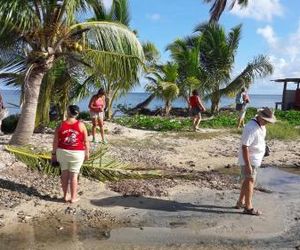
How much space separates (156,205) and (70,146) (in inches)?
72.4

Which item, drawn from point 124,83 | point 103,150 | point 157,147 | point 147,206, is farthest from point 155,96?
point 147,206

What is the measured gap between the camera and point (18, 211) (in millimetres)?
8156

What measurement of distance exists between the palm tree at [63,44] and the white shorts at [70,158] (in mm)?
3144

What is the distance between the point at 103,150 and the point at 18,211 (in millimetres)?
3050

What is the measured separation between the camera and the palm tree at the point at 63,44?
11117mm

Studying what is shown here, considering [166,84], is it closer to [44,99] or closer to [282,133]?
[282,133]

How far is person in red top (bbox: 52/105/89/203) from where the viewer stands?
848 cm

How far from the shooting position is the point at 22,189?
359 inches

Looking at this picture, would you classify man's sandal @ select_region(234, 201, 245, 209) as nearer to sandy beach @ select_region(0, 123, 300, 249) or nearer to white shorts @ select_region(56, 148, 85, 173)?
sandy beach @ select_region(0, 123, 300, 249)

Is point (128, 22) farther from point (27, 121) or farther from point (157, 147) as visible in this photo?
point (27, 121)

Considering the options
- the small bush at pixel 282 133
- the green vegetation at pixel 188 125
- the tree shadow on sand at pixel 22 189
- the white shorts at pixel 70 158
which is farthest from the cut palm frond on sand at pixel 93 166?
the small bush at pixel 282 133

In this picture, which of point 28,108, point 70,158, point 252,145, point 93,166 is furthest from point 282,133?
point 70,158

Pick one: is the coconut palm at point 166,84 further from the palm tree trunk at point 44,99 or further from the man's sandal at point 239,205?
the man's sandal at point 239,205

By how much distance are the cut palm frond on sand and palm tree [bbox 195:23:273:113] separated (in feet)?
55.7
